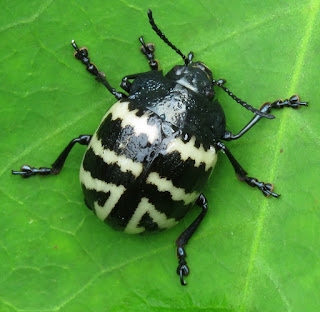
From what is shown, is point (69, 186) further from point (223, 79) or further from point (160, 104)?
point (223, 79)

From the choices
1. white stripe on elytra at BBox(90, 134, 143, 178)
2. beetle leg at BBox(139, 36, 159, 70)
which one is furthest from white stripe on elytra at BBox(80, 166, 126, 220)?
beetle leg at BBox(139, 36, 159, 70)

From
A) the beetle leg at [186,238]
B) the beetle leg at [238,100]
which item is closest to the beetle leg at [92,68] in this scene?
the beetle leg at [238,100]

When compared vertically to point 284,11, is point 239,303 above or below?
below

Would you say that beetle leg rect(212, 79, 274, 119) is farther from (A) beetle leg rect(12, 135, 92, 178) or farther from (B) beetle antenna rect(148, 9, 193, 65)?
(A) beetle leg rect(12, 135, 92, 178)

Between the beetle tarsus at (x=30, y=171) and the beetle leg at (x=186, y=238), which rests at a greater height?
the beetle tarsus at (x=30, y=171)

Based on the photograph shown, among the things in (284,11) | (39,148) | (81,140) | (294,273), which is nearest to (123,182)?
(81,140)

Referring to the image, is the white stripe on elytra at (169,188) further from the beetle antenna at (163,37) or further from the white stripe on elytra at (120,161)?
the beetle antenna at (163,37)
